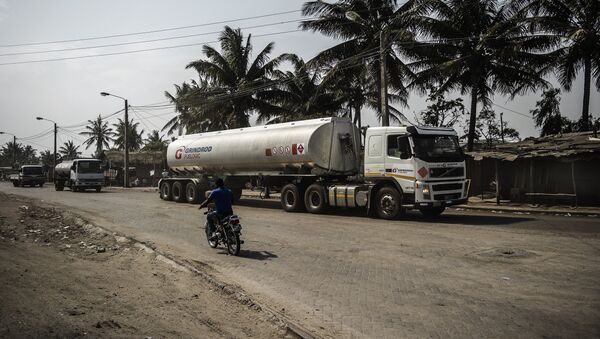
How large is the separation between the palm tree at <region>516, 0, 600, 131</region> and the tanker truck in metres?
12.2

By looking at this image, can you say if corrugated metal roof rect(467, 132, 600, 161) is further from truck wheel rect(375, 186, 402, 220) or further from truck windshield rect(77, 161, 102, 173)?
truck windshield rect(77, 161, 102, 173)

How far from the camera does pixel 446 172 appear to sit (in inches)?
581

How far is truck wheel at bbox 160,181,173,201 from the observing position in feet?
81.5

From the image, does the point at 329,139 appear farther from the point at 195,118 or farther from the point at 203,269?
the point at 195,118

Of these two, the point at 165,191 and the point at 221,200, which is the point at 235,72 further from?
the point at 221,200

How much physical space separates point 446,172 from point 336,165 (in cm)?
→ 437

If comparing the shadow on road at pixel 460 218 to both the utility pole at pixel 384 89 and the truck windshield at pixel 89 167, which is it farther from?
the truck windshield at pixel 89 167

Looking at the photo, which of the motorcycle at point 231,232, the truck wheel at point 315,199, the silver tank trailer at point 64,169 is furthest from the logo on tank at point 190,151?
the silver tank trailer at point 64,169

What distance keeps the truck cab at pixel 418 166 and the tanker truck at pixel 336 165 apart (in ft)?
0.10

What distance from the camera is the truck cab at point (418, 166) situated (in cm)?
1438

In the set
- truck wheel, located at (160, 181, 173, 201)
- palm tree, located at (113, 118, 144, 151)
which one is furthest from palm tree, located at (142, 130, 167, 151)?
truck wheel, located at (160, 181, 173, 201)

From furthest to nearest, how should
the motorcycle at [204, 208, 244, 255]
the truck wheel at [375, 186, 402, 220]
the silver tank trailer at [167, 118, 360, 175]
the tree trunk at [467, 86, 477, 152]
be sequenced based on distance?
the tree trunk at [467, 86, 477, 152] → the silver tank trailer at [167, 118, 360, 175] → the truck wheel at [375, 186, 402, 220] → the motorcycle at [204, 208, 244, 255]

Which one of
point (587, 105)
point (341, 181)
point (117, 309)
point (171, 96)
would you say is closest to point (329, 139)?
point (341, 181)

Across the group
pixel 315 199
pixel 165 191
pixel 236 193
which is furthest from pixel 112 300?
pixel 165 191
